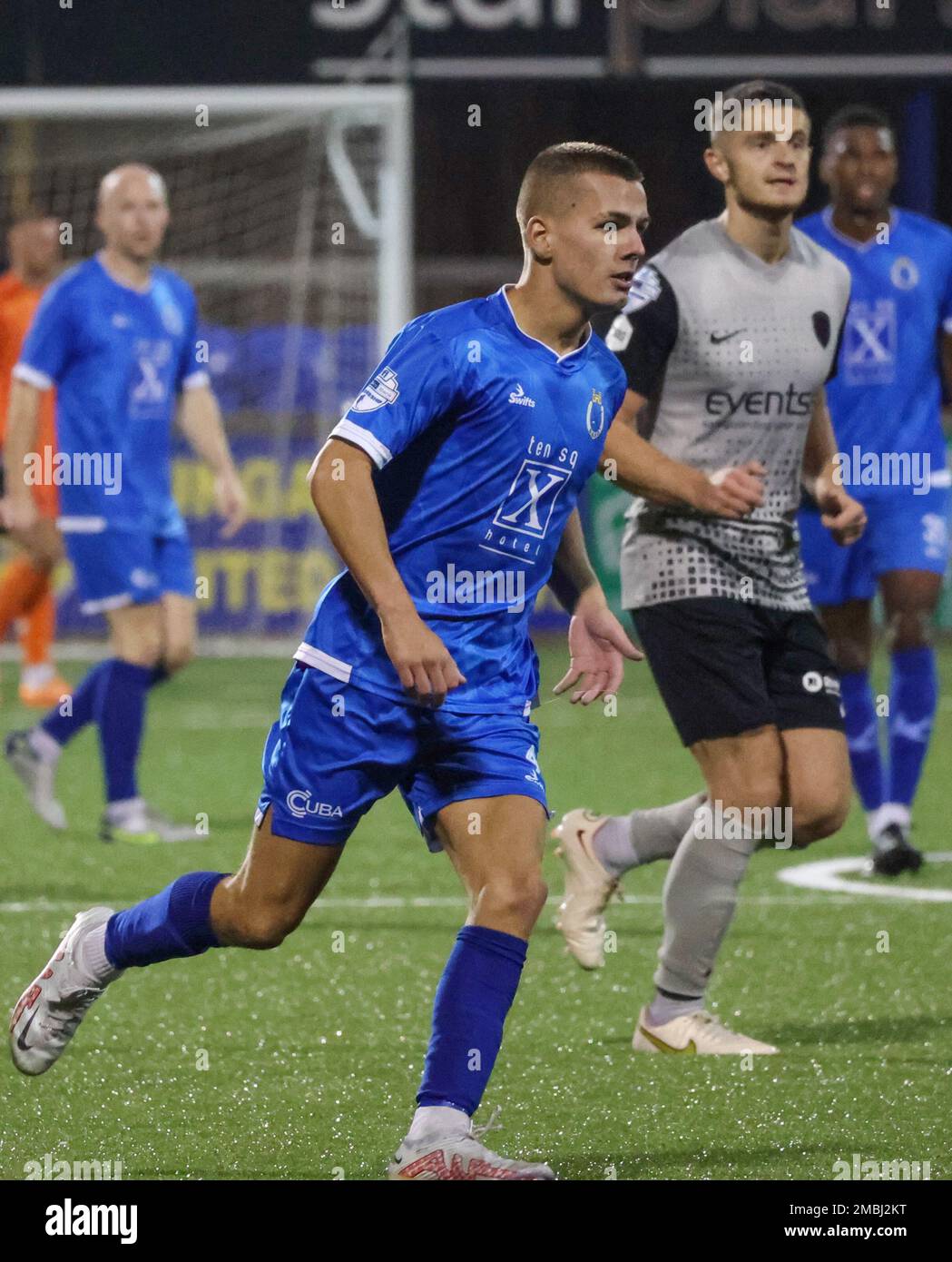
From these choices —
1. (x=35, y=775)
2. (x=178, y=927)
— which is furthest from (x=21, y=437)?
(x=178, y=927)

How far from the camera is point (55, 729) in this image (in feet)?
26.4

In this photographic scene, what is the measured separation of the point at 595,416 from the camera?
4137 mm

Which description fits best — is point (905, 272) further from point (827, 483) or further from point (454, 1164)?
point (454, 1164)

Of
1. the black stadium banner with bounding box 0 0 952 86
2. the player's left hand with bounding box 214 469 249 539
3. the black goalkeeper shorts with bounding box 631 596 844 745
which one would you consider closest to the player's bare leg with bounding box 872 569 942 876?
the black goalkeeper shorts with bounding box 631 596 844 745

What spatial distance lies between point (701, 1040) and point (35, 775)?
3625mm

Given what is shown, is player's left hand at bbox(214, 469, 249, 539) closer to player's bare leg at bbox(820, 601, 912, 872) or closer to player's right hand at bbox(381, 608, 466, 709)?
player's bare leg at bbox(820, 601, 912, 872)

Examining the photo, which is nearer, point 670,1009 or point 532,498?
point 532,498

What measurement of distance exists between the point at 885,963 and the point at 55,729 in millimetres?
3278

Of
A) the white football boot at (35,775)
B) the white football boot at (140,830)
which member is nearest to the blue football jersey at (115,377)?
the white football boot at (35,775)

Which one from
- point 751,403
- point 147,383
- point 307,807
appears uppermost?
point 147,383

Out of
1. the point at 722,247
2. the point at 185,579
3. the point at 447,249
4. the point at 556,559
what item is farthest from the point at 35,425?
the point at 447,249

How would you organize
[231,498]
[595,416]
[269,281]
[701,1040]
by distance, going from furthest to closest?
[269,281] → [231,498] → [701,1040] → [595,416]

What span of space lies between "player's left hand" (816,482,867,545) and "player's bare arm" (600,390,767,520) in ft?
1.11

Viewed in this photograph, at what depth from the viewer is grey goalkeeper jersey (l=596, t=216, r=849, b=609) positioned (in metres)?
5.07
